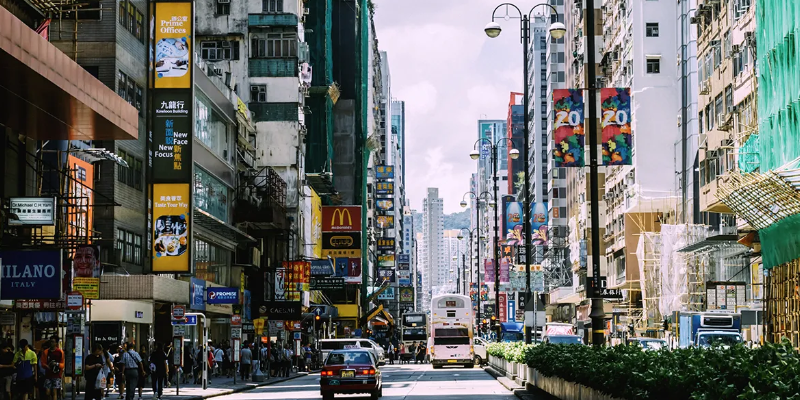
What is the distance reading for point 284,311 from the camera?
61000mm

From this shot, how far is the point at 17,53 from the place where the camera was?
2200 centimetres

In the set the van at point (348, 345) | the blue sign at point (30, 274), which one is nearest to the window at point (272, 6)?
the van at point (348, 345)

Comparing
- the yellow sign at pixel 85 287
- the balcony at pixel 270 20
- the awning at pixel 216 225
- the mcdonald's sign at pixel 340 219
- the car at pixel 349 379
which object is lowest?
the car at pixel 349 379

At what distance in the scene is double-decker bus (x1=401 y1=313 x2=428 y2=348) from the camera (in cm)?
9744

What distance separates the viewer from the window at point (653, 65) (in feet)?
291

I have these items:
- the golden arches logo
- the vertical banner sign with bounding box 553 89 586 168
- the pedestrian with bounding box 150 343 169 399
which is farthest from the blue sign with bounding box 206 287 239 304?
the golden arches logo

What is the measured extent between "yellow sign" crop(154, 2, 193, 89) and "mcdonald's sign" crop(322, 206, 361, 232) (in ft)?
150

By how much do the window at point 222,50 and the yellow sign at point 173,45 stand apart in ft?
109

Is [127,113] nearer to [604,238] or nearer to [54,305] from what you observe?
[54,305]

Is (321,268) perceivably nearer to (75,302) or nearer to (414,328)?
(414,328)

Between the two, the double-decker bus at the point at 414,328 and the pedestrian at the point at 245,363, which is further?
the double-decker bus at the point at 414,328

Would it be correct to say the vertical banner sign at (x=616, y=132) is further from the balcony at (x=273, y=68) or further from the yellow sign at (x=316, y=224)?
the yellow sign at (x=316, y=224)

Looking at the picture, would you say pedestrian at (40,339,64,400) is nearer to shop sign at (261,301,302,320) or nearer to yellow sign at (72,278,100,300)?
yellow sign at (72,278,100,300)

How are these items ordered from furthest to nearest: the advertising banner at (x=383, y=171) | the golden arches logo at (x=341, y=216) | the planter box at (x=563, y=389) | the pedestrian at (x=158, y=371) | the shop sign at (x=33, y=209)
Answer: the advertising banner at (x=383, y=171) < the golden arches logo at (x=341, y=216) < the pedestrian at (x=158, y=371) < the shop sign at (x=33, y=209) < the planter box at (x=563, y=389)
